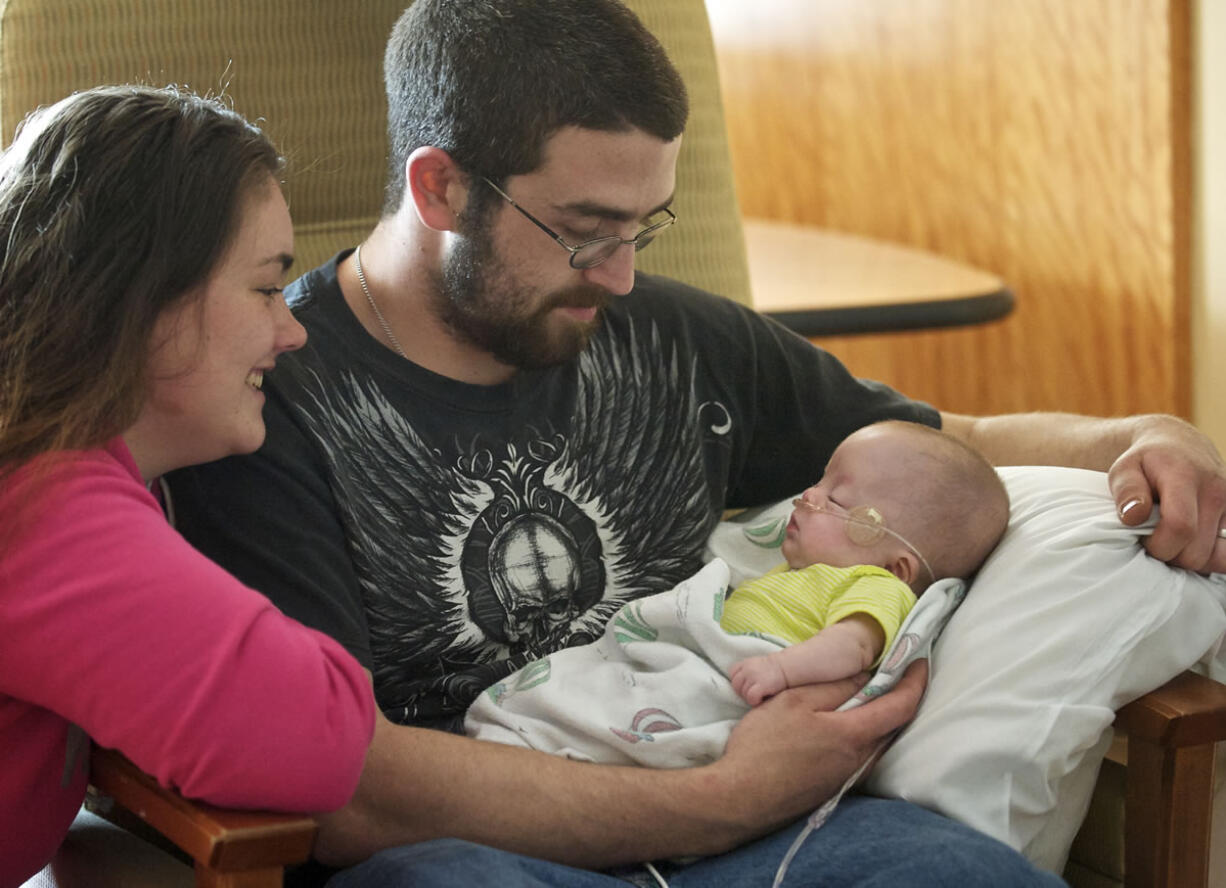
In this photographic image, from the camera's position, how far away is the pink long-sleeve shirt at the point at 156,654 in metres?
1.05

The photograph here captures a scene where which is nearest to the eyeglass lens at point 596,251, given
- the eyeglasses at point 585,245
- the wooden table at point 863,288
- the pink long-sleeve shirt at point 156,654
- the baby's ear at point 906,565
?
the eyeglasses at point 585,245

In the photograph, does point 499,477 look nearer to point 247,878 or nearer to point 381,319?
point 381,319

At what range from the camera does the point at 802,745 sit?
1354 millimetres

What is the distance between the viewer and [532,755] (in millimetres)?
1340

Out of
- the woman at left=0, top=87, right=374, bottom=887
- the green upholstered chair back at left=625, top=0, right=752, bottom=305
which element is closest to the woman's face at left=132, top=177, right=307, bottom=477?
the woman at left=0, top=87, right=374, bottom=887

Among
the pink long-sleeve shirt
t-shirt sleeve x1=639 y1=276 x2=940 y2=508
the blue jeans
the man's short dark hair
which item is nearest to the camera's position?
the pink long-sleeve shirt

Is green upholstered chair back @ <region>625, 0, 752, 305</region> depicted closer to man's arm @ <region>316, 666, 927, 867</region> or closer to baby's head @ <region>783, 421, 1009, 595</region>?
baby's head @ <region>783, 421, 1009, 595</region>

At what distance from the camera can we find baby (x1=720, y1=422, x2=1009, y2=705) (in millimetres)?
1502

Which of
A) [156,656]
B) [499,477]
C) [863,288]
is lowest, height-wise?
[863,288]

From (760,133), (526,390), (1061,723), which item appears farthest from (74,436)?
(760,133)

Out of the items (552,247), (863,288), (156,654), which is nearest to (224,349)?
(156,654)

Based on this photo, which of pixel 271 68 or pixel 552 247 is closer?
pixel 552 247

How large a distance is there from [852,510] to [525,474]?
14.2 inches

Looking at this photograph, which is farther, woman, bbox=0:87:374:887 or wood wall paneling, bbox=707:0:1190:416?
wood wall paneling, bbox=707:0:1190:416
